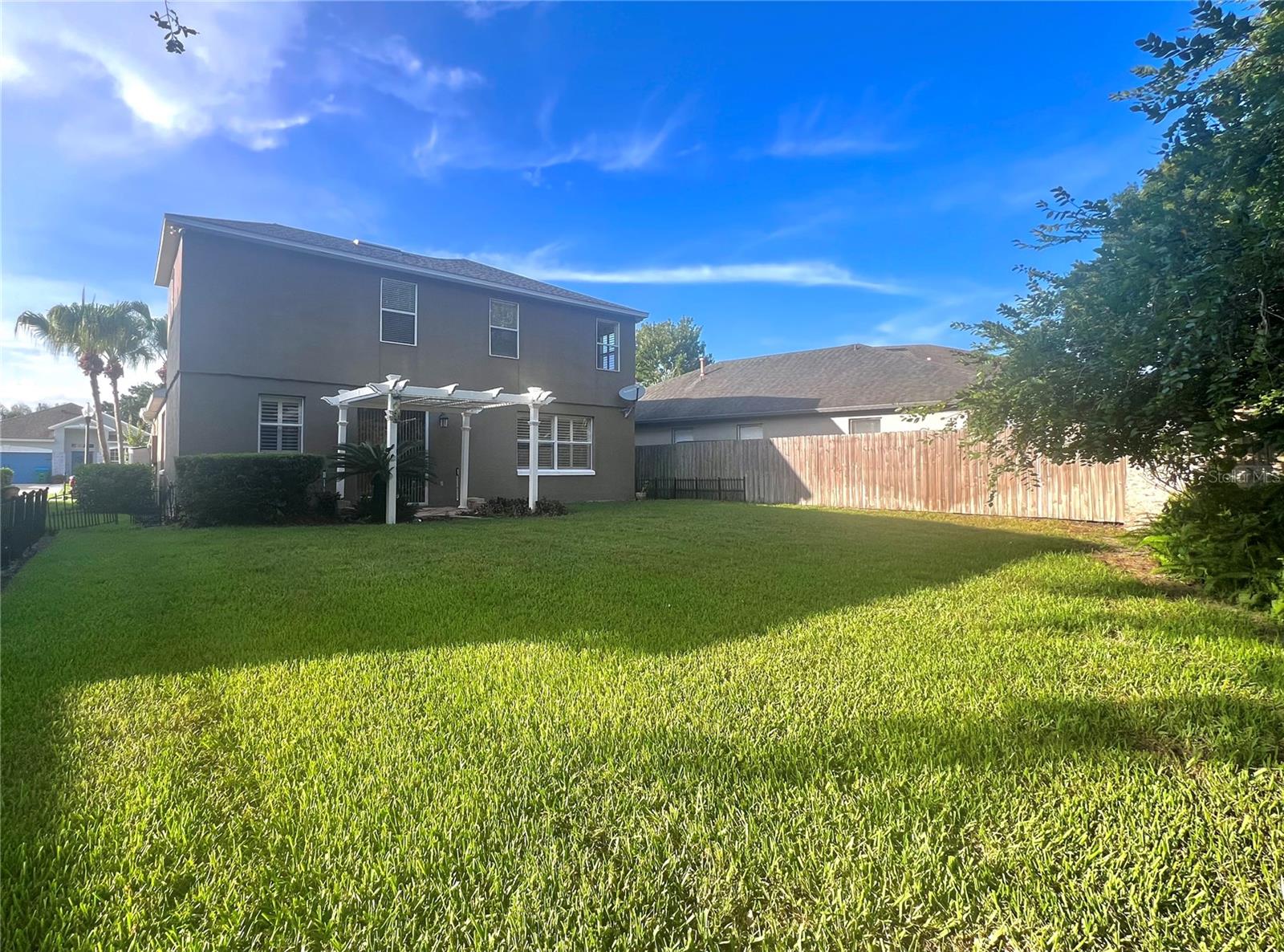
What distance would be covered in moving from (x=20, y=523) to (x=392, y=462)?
4.85m

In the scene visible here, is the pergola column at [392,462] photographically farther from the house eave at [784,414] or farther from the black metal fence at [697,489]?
the house eave at [784,414]

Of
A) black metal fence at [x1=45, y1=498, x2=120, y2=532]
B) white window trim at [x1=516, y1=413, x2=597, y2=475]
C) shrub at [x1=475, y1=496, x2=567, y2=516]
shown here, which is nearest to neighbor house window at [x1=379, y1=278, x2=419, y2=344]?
white window trim at [x1=516, y1=413, x2=597, y2=475]

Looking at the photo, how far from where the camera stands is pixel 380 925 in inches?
62.4

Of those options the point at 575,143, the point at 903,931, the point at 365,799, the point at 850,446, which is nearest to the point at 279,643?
the point at 365,799

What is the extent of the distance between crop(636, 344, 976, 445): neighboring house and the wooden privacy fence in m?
2.42

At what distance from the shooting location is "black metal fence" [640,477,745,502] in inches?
→ 698

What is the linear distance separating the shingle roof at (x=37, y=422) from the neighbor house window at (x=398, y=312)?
44.6 metres

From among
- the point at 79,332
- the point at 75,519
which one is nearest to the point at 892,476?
the point at 75,519

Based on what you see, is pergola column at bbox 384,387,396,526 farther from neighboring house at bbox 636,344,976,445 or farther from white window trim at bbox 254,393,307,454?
neighboring house at bbox 636,344,976,445

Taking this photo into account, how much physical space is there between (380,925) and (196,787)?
1126 millimetres

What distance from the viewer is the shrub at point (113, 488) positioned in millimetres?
12844

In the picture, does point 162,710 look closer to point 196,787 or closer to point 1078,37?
point 196,787

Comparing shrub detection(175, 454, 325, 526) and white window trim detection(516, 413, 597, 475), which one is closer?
shrub detection(175, 454, 325, 526)

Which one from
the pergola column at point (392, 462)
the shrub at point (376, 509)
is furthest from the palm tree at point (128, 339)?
the pergola column at point (392, 462)
